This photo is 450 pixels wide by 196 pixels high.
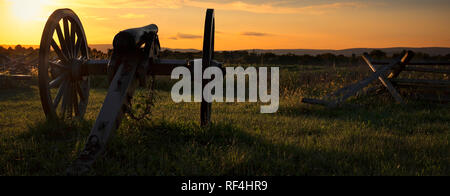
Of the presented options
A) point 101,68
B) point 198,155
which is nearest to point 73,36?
point 101,68

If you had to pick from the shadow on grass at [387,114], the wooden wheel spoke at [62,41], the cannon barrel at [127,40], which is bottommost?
the shadow on grass at [387,114]

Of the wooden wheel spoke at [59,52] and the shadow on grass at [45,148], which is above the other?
the wooden wheel spoke at [59,52]

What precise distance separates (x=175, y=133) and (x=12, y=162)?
186 cm

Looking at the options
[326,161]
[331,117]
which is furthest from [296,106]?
[326,161]

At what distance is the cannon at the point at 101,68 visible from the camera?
140 inches

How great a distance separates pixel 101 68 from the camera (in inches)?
216

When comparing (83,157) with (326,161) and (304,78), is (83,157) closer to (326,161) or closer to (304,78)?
(326,161)

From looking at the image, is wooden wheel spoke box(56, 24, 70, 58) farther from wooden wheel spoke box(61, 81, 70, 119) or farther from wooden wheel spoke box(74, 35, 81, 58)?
wooden wheel spoke box(61, 81, 70, 119)

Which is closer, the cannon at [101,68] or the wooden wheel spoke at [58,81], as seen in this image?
the cannon at [101,68]

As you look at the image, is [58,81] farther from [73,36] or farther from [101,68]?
[73,36]

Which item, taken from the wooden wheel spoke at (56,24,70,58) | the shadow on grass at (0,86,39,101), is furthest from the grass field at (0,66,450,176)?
the shadow on grass at (0,86,39,101)

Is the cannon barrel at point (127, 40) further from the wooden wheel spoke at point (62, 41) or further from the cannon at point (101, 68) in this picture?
the wooden wheel spoke at point (62, 41)

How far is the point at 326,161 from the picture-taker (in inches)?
143

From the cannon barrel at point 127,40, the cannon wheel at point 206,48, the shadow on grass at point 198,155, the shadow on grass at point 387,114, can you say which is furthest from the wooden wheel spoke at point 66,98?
the shadow on grass at point 387,114
